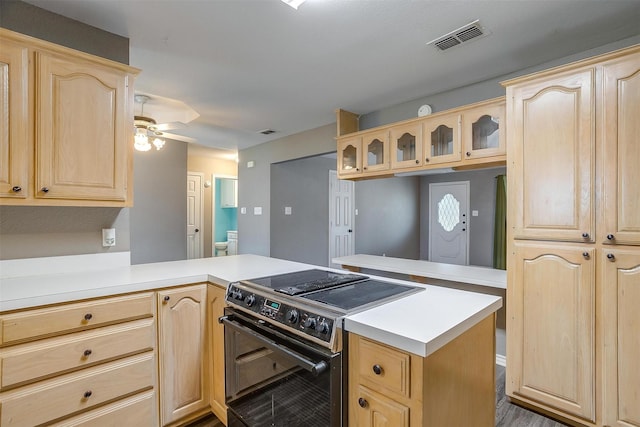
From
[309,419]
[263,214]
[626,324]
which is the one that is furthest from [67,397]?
[263,214]

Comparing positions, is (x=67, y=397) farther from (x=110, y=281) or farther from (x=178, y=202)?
(x=178, y=202)

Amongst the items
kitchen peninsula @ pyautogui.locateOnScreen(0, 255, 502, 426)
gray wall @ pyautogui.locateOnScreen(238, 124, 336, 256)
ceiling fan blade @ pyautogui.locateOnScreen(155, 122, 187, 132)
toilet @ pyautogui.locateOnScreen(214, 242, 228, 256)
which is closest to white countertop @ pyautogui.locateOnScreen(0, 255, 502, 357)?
kitchen peninsula @ pyautogui.locateOnScreen(0, 255, 502, 426)

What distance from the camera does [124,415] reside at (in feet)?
5.35

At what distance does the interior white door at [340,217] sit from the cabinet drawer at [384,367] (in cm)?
484

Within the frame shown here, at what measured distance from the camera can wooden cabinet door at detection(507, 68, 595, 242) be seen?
1785 mm

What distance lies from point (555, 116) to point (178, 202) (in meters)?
4.89

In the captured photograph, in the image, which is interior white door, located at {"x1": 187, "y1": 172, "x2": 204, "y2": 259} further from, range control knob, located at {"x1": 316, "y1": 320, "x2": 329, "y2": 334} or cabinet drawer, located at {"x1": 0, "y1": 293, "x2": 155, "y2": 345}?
range control knob, located at {"x1": 316, "y1": 320, "x2": 329, "y2": 334}

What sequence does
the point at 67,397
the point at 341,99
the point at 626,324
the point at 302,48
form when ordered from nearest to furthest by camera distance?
1. the point at 67,397
2. the point at 626,324
3. the point at 302,48
4. the point at 341,99

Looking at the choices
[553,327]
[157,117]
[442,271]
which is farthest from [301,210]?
[553,327]

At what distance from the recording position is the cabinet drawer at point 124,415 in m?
1.51

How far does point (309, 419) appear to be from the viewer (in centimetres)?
129

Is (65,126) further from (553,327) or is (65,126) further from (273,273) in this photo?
(553,327)

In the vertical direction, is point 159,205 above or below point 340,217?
above

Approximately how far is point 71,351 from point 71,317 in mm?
160
